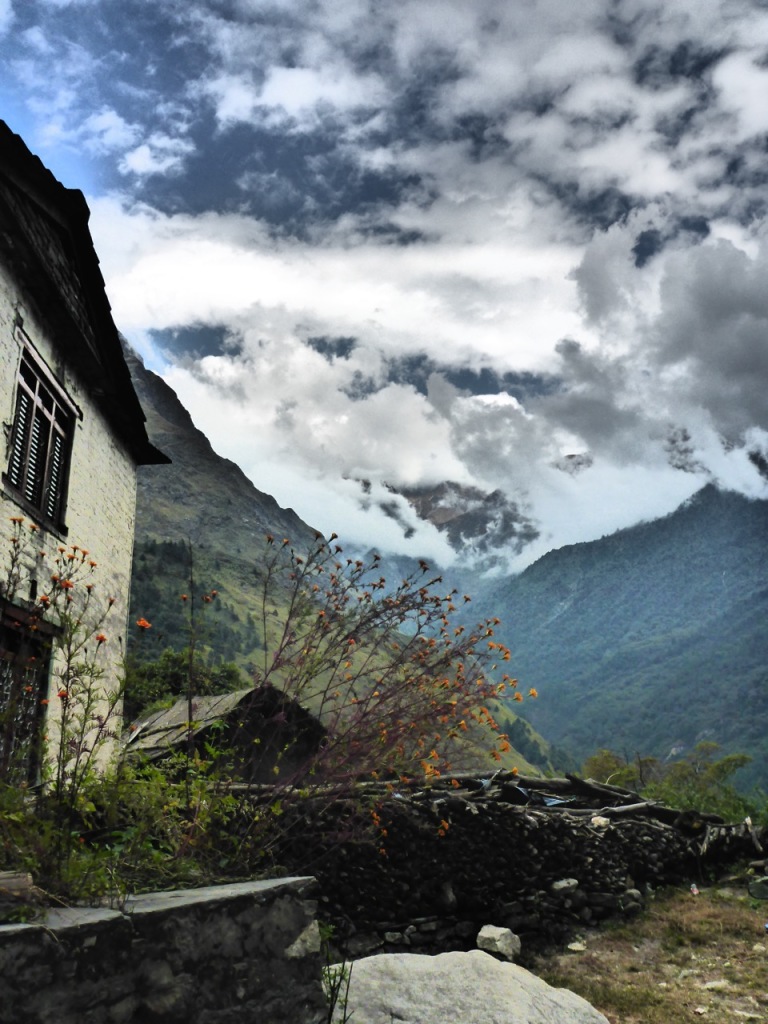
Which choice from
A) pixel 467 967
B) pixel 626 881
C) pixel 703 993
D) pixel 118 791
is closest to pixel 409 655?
pixel 467 967

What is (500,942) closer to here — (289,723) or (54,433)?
(289,723)

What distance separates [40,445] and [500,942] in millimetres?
8285

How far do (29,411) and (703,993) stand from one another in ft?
31.8

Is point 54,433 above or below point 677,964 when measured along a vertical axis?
above

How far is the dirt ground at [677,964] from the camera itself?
7008mm

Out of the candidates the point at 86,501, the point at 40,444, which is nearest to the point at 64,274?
the point at 40,444

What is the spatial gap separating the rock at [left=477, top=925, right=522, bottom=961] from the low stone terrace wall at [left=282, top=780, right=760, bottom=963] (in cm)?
43

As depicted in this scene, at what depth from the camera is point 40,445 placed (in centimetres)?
910

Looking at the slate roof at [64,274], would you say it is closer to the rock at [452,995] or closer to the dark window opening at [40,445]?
the dark window opening at [40,445]

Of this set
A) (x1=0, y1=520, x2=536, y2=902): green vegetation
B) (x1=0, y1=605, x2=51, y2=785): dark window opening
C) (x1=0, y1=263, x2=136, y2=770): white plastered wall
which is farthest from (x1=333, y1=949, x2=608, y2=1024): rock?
(x1=0, y1=263, x2=136, y2=770): white plastered wall

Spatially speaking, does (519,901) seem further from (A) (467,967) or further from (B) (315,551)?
(B) (315,551)

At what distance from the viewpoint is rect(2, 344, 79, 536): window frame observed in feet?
27.3

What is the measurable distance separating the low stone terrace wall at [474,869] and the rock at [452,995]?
103 inches

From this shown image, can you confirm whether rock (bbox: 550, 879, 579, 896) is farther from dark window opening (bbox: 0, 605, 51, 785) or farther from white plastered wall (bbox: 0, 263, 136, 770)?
dark window opening (bbox: 0, 605, 51, 785)
